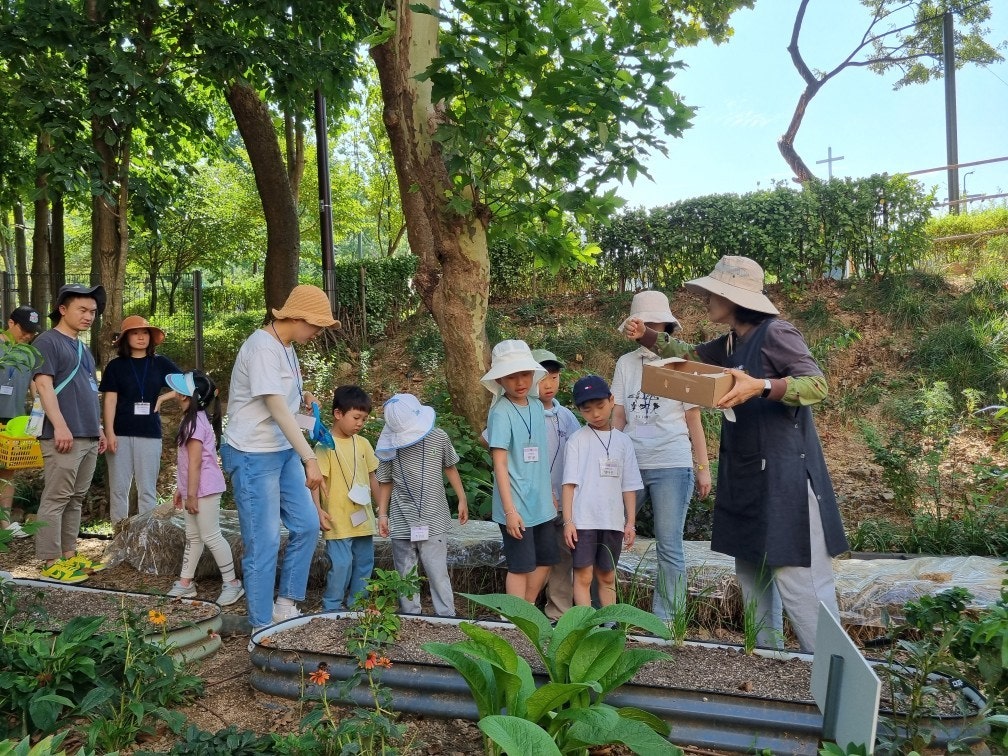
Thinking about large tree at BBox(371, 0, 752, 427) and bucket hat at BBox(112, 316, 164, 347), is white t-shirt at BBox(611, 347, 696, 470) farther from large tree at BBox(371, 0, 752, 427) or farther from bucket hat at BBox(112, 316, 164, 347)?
bucket hat at BBox(112, 316, 164, 347)

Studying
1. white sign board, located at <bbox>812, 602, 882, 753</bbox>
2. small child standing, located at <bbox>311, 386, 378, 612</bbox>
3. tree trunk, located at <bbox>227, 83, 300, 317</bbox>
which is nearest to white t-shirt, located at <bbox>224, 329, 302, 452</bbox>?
small child standing, located at <bbox>311, 386, 378, 612</bbox>

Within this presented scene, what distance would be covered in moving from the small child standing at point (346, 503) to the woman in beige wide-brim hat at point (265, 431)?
326mm

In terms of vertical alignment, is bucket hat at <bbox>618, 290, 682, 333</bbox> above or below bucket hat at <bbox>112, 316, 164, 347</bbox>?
below

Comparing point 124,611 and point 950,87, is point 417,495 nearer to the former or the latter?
point 124,611

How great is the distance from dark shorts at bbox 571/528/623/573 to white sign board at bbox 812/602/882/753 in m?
1.68

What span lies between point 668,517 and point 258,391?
2152 millimetres

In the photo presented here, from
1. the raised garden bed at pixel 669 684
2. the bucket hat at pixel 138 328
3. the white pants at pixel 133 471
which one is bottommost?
the raised garden bed at pixel 669 684

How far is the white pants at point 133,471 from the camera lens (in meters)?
6.11

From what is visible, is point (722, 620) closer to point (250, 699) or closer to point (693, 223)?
point (250, 699)

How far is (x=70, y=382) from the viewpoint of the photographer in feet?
17.7

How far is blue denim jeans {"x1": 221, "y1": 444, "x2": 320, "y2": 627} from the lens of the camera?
Result: 4059 mm

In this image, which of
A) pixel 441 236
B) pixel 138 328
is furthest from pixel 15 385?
pixel 441 236

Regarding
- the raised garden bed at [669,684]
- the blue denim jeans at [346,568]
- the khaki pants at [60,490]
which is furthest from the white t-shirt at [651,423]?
the khaki pants at [60,490]

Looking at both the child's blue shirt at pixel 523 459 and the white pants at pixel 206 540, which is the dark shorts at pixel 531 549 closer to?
the child's blue shirt at pixel 523 459
